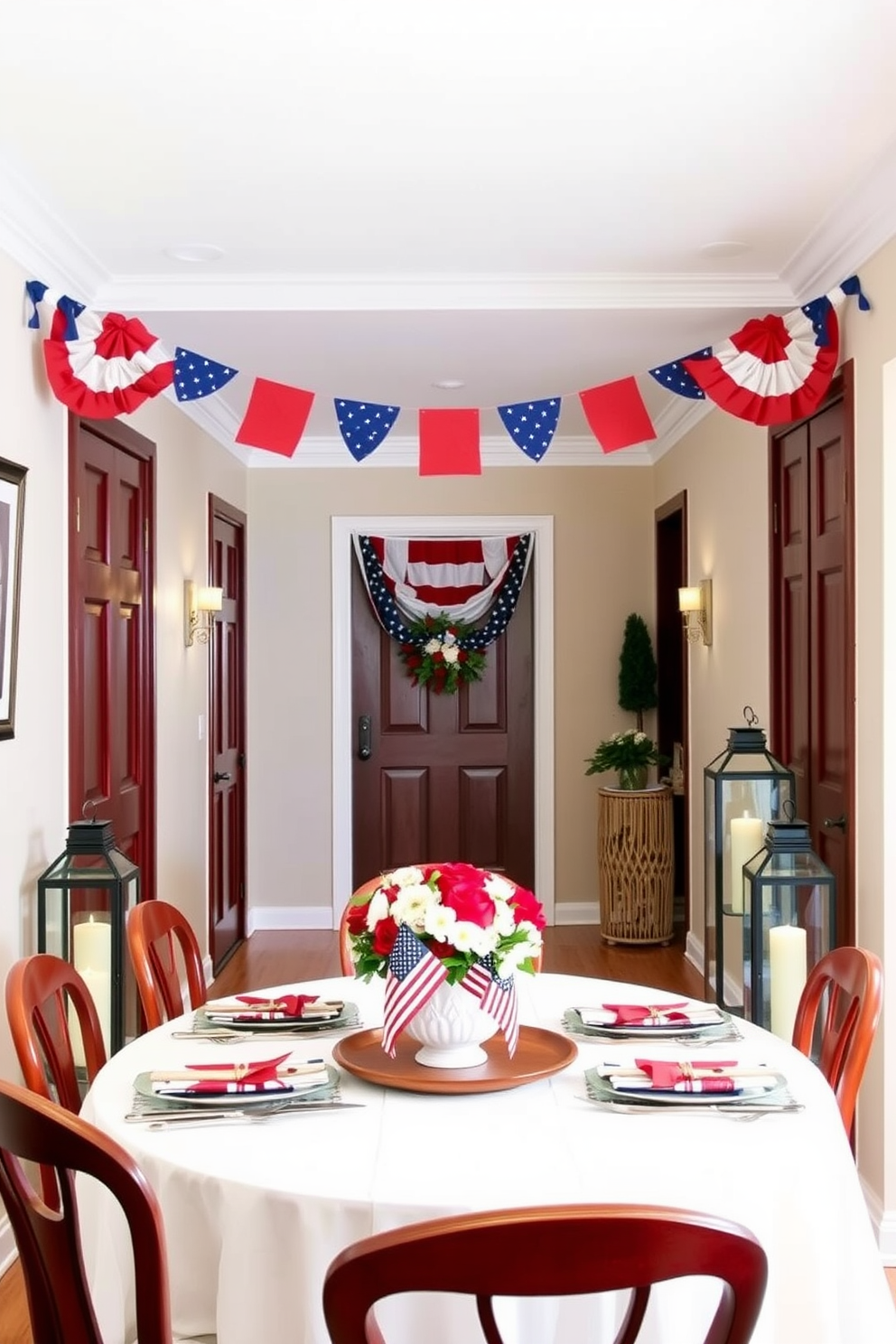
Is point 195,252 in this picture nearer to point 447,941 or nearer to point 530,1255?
point 447,941

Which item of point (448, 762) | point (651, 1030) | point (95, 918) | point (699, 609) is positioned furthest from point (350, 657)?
point (651, 1030)

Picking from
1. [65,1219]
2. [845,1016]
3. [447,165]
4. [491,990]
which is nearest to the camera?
[65,1219]

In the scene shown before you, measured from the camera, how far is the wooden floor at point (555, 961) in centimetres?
552

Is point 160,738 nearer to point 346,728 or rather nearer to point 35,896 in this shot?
point 35,896

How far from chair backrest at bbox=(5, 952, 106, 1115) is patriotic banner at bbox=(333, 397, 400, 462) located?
6.87ft

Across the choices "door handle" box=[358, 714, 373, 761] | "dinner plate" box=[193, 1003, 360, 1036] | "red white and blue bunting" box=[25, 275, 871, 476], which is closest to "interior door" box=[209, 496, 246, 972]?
"door handle" box=[358, 714, 373, 761]

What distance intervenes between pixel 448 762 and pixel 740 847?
10.7 ft

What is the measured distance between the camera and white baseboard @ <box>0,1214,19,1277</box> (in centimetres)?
296

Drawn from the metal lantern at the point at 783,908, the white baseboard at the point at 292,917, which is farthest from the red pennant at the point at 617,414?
the white baseboard at the point at 292,917

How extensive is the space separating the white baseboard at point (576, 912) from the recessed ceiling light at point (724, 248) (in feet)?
12.9

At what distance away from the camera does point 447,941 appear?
1976 millimetres

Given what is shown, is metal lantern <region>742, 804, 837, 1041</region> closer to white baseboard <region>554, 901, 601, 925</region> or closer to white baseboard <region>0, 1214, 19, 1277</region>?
white baseboard <region>0, 1214, 19, 1277</region>

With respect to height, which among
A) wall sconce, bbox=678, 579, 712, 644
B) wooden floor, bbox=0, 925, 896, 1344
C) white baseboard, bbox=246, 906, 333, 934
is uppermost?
wall sconce, bbox=678, 579, 712, 644

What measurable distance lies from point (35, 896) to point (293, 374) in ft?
7.80
